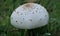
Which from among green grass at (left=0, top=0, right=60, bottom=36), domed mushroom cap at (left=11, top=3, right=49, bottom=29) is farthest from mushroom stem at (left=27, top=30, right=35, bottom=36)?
domed mushroom cap at (left=11, top=3, right=49, bottom=29)

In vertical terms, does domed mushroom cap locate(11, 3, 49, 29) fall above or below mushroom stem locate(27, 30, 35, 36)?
above

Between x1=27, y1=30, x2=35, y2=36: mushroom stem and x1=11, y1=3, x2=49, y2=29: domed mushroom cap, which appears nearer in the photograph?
x1=11, y1=3, x2=49, y2=29: domed mushroom cap

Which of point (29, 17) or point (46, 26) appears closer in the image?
point (29, 17)

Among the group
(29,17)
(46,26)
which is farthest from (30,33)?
(29,17)

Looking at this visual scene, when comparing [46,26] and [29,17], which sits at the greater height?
[29,17]

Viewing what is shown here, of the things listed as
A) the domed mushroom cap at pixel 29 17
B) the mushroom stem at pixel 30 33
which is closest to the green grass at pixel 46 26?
the mushroom stem at pixel 30 33

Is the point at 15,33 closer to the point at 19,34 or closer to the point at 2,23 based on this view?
the point at 19,34

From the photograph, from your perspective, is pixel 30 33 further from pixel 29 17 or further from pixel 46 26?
pixel 29 17

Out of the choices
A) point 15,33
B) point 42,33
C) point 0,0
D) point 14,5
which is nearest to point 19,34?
point 15,33

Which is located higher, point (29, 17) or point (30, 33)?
point (29, 17)

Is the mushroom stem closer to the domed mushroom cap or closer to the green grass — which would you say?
the green grass
